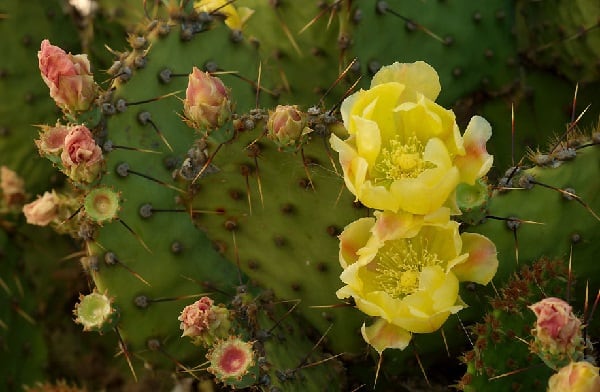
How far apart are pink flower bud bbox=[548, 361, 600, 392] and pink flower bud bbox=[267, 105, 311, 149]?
0.41 meters

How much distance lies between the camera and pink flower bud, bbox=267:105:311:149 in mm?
1149

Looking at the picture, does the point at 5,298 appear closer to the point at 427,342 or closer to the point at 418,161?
the point at 427,342

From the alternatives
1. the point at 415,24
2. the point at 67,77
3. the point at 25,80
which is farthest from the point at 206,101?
the point at 25,80

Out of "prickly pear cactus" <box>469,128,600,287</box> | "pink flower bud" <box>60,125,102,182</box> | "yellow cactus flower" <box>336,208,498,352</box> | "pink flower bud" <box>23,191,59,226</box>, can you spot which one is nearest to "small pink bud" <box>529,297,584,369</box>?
"yellow cactus flower" <box>336,208,498,352</box>

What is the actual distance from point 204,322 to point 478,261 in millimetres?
338

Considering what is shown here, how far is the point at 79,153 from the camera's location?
47.5 inches

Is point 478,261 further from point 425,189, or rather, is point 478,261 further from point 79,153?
point 79,153

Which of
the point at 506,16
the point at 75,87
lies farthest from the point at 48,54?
the point at 506,16

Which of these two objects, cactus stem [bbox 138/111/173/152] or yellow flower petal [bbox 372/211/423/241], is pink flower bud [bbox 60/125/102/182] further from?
yellow flower petal [bbox 372/211/423/241]

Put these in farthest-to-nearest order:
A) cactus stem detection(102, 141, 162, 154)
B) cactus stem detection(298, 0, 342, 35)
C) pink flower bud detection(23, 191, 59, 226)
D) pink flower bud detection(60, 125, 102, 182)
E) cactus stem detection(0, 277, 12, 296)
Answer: cactus stem detection(0, 277, 12, 296), pink flower bud detection(23, 191, 59, 226), cactus stem detection(298, 0, 342, 35), cactus stem detection(102, 141, 162, 154), pink flower bud detection(60, 125, 102, 182)

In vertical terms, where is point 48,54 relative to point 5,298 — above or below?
above

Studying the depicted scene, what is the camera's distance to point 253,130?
1227 mm

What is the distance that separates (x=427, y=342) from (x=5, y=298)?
84 centimetres

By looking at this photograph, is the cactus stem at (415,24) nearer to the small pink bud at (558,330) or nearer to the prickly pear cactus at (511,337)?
the prickly pear cactus at (511,337)
